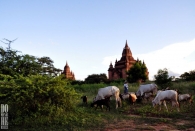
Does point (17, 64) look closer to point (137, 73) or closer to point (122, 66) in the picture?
point (137, 73)

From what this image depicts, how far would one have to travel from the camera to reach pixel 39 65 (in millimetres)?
14711

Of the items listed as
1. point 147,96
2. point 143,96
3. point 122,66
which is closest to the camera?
point 147,96

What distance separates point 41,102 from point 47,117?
831mm

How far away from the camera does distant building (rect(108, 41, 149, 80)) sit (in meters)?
48.2

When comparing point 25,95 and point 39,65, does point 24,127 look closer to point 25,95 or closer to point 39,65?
point 25,95

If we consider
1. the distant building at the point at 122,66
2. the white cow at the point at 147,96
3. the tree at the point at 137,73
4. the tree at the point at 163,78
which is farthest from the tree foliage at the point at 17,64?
the distant building at the point at 122,66

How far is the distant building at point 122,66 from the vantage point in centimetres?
4824

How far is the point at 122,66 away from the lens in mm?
48844

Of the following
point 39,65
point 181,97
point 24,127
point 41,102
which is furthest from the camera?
point 39,65

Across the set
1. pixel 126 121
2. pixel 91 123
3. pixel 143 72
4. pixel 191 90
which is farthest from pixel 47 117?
pixel 143 72

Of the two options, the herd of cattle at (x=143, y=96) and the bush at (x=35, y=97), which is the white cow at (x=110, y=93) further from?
the bush at (x=35, y=97)

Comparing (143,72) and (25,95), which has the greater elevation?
(143,72)

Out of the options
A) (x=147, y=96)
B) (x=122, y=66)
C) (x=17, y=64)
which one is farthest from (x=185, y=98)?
(x=122, y=66)

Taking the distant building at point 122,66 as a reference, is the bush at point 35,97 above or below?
below
